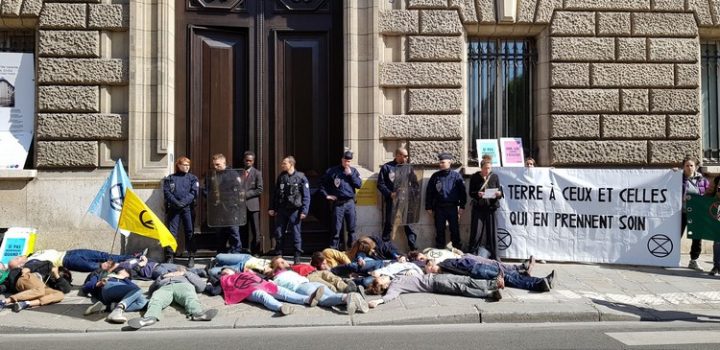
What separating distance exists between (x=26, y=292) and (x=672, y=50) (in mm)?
11442

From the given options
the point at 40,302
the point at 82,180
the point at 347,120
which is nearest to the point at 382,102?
the point at 347,120

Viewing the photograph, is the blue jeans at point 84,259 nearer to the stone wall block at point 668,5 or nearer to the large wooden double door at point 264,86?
the large wooden double door at point 264,86

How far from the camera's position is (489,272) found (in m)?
8.48

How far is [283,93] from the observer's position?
11320mm

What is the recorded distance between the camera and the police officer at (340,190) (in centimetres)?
1027

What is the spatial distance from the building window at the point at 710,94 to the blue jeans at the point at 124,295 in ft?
35.3

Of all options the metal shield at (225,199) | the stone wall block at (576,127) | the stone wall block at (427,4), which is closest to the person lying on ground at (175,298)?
the metal shield at (225,199)

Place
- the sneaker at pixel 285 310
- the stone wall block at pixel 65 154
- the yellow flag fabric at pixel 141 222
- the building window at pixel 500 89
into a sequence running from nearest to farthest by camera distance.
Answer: the sneaker at pixel 285 310, the yellow flag fabric at pixel 141 222, the stone wall block at pixel 65 154, the building window at pixel 500 89

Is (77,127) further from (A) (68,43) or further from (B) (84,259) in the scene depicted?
(B) (84,259)

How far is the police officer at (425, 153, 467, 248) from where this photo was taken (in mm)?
10320

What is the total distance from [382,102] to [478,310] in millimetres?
4918

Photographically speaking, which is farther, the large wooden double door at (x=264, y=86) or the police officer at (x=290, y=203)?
the large wooden double door at (x=264, y=86)

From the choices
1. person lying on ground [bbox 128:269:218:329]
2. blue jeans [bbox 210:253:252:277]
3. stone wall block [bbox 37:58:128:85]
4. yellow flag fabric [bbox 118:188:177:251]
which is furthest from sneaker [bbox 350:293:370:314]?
stone wall block [bbox 37:58:128:85]

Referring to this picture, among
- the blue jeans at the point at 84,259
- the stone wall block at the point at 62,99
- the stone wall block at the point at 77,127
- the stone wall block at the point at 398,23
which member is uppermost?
the stone wall block at the point at 398,23
